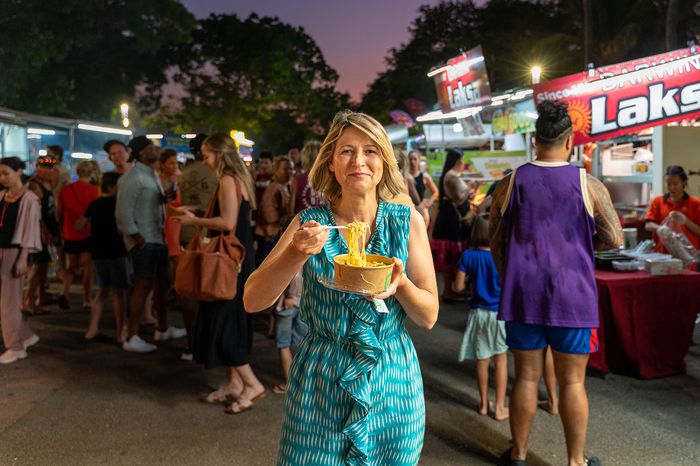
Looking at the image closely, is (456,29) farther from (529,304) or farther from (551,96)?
(529,304)

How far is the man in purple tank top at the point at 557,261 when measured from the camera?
348 centimetres

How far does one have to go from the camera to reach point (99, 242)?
6500 millimetres

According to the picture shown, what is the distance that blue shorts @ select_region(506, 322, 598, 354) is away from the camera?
3.49 m

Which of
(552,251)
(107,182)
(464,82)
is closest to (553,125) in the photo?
(552,251)

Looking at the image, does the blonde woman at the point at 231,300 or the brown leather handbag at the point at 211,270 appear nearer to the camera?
the brown leather handbag at the point at 211,270

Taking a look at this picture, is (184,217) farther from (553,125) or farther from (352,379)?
(352,379)

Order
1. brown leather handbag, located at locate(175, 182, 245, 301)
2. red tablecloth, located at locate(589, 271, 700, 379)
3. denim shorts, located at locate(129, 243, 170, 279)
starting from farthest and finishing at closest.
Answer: denim shorts, located at locate(129, 243, 170, 279) → red tablecloth, located at locate(589, 271, 700, 379) → brown leather handbag, located at locate(175, 182, 245, 301)

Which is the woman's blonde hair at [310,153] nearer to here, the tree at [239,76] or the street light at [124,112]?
the street light at [124,112]

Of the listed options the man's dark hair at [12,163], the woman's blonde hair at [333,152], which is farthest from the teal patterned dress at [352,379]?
the man's dark hair at [12,163]

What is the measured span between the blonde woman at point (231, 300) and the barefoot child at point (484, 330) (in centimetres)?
172

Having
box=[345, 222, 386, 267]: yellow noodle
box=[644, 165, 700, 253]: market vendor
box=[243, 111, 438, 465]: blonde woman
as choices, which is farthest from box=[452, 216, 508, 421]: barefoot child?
box=[644, 165, 700, 253]: market vendor

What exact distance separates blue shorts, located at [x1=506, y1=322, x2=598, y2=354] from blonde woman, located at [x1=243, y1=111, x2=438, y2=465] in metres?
1.62

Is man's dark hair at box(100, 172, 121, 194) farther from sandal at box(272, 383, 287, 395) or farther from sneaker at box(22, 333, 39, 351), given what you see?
sandal at box(272, 383, 287, 395)

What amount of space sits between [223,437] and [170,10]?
32.1 metres
